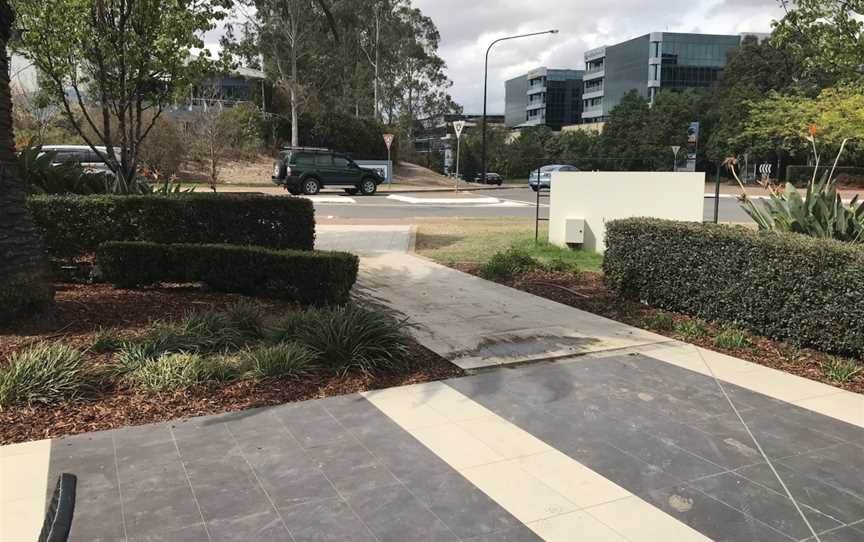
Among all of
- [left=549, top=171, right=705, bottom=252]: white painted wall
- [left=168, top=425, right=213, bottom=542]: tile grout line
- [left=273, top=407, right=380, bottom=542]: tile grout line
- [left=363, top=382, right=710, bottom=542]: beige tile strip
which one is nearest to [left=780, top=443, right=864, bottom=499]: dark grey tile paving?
[left=363, top=382, right=710, bottom=542]: beige tile strip

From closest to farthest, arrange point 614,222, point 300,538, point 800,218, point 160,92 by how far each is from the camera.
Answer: point 300,538
point 800,218
point 614,222
point 160,92

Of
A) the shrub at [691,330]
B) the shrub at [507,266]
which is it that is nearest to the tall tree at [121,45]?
the shrub at [507,266]

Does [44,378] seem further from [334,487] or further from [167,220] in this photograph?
[167,220]

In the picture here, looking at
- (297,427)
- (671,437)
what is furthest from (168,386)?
(671,437)

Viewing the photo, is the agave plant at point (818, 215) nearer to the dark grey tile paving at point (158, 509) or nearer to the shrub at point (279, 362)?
the shrub at point (279, 362)

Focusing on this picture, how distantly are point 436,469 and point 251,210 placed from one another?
18.6 ft

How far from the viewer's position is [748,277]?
6.77 m

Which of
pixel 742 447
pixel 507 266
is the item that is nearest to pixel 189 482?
pixel 742 447

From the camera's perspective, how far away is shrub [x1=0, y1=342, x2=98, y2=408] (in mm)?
4566

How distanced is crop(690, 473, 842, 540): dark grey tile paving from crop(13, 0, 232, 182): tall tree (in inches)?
364

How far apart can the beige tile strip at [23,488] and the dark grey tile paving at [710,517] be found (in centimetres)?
302

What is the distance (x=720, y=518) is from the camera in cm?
341

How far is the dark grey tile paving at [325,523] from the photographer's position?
3.16m

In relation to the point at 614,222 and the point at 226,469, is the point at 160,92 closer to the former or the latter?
the point at 614,222
